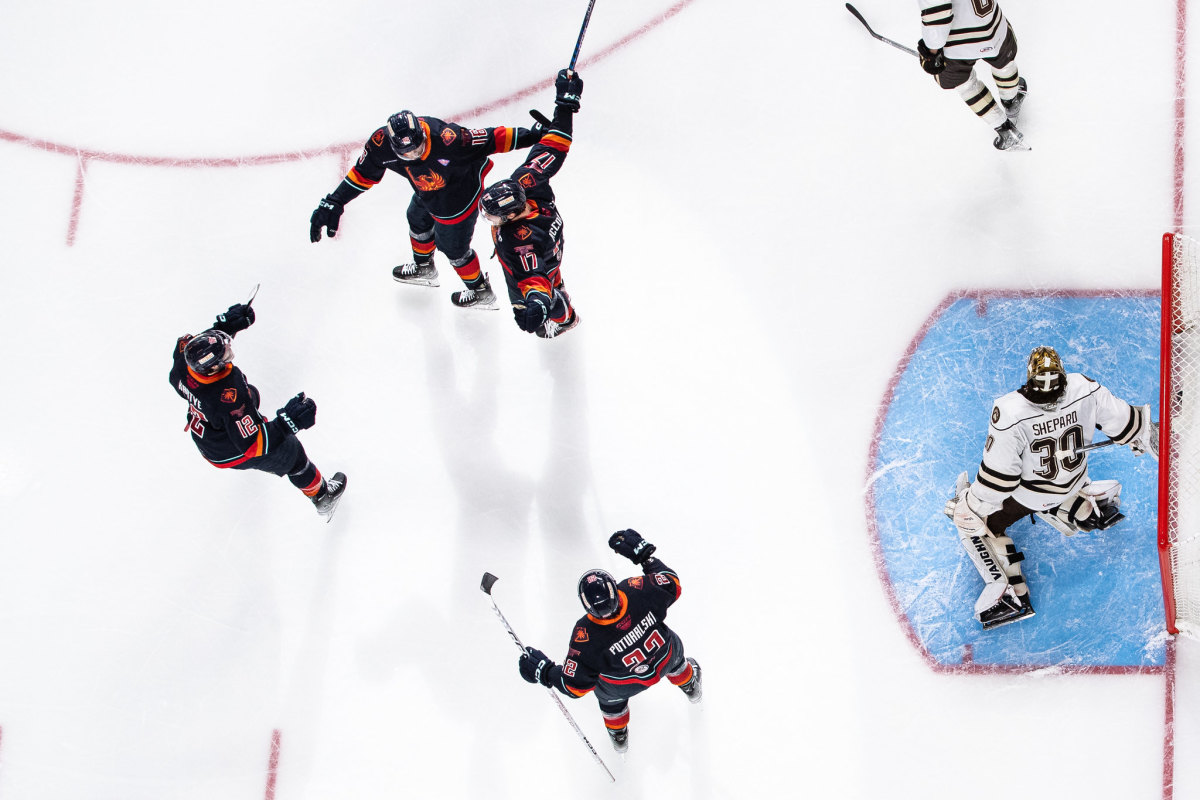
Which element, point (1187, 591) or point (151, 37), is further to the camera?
point (151, 37)

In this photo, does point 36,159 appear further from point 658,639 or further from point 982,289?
point 982,289

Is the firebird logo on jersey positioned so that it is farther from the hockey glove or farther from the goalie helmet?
the goalie helmet

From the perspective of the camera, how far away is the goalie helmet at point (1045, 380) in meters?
3.98

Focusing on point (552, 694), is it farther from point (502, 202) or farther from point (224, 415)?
point (502, 202)

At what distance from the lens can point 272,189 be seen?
564 cm

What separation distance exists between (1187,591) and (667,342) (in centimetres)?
284

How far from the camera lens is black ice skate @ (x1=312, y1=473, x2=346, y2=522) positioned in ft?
17.0

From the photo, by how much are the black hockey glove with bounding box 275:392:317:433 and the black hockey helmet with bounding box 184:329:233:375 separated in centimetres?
47

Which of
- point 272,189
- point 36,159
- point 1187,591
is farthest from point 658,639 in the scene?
point 36,159

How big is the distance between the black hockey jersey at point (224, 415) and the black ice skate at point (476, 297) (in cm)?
123

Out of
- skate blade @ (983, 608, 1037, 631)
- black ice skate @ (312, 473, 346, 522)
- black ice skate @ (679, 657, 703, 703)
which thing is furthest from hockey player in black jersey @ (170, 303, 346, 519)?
skate blade @ (983, 608, 1037, 631)

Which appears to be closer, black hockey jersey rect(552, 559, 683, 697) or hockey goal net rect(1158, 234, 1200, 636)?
black hockey jersey rect(552, 559, 683, 697)

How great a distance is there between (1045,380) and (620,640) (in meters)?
2.09

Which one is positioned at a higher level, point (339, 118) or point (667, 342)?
point (339, 118)
